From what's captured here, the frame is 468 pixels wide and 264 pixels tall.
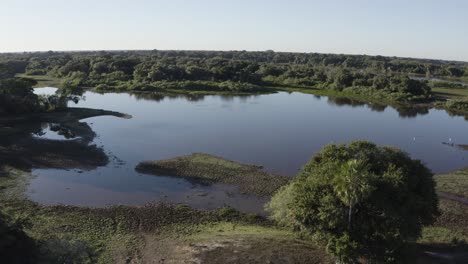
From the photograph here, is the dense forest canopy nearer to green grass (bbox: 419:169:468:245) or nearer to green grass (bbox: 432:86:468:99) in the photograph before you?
green grass (bbox: 432:86:468:99)

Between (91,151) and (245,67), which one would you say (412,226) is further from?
(245,67)

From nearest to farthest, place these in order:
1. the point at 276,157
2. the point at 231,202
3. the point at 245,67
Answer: the point at 231,202, the point at 276,157, the point at 245,67

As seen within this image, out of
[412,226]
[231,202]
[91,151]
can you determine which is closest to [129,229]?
[231,202]

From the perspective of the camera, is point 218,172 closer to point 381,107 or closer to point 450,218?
point 450,218

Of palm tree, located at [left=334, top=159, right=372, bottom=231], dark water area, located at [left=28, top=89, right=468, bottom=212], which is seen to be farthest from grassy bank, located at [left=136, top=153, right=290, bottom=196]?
palm tree, located at [left=334, top=159, right=372, bottom=231]

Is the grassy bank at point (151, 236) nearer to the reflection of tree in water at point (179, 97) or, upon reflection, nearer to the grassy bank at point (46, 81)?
the reflection of tree in water at point (179, 97)

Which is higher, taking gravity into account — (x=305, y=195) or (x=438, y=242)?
(x=305, y=195)
